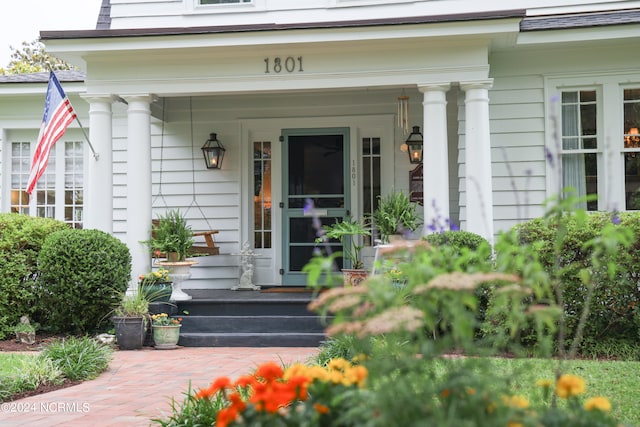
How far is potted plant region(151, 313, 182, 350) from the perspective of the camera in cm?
802

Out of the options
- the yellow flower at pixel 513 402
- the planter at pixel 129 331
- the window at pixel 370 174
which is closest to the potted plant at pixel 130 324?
the planter at pixel 129 331

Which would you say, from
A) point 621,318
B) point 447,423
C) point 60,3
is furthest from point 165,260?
point 60,3

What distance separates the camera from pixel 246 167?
1084cm

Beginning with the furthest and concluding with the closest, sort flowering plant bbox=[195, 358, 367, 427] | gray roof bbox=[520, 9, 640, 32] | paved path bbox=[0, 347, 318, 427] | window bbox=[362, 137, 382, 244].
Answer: window bbox=[362, 137, 382, 244]
gray roof bbox=[520, 9, 640, 32]
paved path bbox=[0, 347, 318, 427]
flowering plant bbox=[195, 358, 367, 427]

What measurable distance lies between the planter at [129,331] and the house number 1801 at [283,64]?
3498mm

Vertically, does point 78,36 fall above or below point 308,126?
above

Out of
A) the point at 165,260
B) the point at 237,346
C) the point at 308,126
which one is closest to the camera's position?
the point at 237,346

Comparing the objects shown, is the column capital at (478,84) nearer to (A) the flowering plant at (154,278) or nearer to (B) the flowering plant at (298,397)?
(A) the flowering plant at (154,278)

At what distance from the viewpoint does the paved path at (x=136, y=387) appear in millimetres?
4633

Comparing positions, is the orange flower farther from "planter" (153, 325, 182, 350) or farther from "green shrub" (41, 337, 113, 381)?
"planter" (153, 325, 182, 350)

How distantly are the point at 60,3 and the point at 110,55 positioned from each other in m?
37.8

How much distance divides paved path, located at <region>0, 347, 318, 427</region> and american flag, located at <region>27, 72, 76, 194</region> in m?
2.62

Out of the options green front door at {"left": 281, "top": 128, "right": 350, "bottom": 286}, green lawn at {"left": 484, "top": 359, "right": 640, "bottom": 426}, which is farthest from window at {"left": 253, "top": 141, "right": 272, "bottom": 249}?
green lawn at {"left": 484, "top": 359, "right": 640, "bottom": 426}

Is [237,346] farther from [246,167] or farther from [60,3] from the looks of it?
[60,3]
